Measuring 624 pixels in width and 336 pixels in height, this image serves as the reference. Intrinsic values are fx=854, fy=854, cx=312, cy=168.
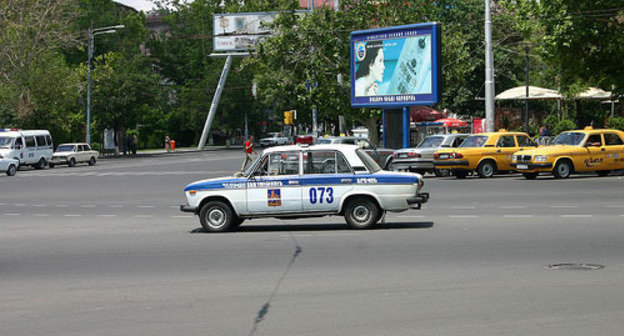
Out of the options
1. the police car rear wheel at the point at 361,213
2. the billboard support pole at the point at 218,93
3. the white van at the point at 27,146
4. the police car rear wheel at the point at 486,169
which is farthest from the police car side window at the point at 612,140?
the billboard support pole at the point at 218,93

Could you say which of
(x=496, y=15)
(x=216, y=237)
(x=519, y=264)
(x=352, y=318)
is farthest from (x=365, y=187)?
(x=496, y=15)

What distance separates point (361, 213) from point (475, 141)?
17128 millimetres

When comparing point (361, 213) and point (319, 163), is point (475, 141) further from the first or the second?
point (319, 163)

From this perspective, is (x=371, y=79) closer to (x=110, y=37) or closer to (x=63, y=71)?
(x=63, y=71)

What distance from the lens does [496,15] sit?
63.6m

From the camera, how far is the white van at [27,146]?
4753 cm

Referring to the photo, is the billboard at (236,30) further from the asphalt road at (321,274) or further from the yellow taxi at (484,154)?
the asphalt road at (321,274)

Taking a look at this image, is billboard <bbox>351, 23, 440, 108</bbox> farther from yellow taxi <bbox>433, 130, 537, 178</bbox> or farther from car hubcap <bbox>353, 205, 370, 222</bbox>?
car hubcap <bbox>353, 205, 370, 222</bbox>

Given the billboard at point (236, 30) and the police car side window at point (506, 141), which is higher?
the billboard at point (236, 30)

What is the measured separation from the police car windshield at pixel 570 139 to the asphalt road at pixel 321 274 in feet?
32.8

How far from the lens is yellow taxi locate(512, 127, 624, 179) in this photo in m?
28.8

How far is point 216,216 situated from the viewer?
1553 centimetres

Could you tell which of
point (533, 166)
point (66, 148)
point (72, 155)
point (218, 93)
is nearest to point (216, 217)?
point (533, 166)

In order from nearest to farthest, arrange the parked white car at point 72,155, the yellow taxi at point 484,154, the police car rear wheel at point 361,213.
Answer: the police car rear wheel at point 361,213, the yellow taxi at point 484,154, the parked white car at point 72,155
